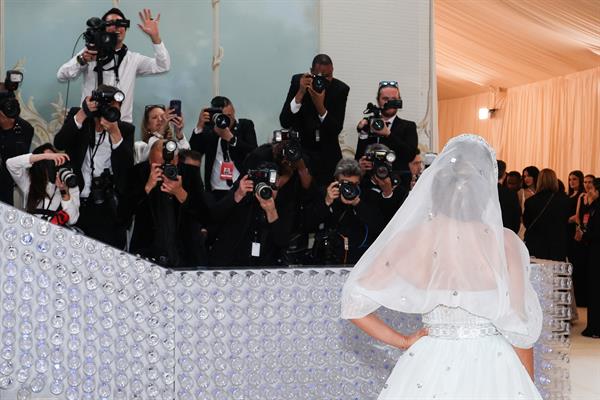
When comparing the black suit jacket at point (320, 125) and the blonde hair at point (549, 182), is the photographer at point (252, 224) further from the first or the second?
the blonde hair at point (549, 182)

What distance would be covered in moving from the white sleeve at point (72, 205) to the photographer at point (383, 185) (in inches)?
73.8

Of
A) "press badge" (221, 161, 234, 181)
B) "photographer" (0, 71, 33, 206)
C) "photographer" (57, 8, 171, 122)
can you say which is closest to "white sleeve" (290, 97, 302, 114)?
"press badge" (221, 161, 234, 181)

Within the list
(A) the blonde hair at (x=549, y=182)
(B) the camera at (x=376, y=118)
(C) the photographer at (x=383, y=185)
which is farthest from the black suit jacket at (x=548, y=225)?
(C) the photographer at (x=383, y=185)

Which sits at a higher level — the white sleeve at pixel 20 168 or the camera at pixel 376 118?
the camera at pixel 376 118

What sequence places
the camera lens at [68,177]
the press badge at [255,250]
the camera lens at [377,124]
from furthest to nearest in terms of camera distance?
the camera lens at [377,124] → the camera lens at [68,177] → the press badge at [255,250]

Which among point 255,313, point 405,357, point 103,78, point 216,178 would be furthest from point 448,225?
point 103,78

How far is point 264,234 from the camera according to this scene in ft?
17.0

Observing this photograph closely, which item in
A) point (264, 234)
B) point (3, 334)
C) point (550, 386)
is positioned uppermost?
point (264, 234)

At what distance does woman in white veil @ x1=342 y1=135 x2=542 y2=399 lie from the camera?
2.76 meters

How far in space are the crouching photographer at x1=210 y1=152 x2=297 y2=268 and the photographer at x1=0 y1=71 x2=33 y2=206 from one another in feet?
5.02

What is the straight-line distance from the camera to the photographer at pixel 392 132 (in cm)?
668

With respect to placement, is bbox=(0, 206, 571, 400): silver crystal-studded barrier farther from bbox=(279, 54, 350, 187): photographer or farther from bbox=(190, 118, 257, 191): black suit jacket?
bbox=(279, 54, 350, 187): photographer

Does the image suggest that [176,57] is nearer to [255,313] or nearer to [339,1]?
[339,1]

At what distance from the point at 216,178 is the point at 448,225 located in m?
3.67
